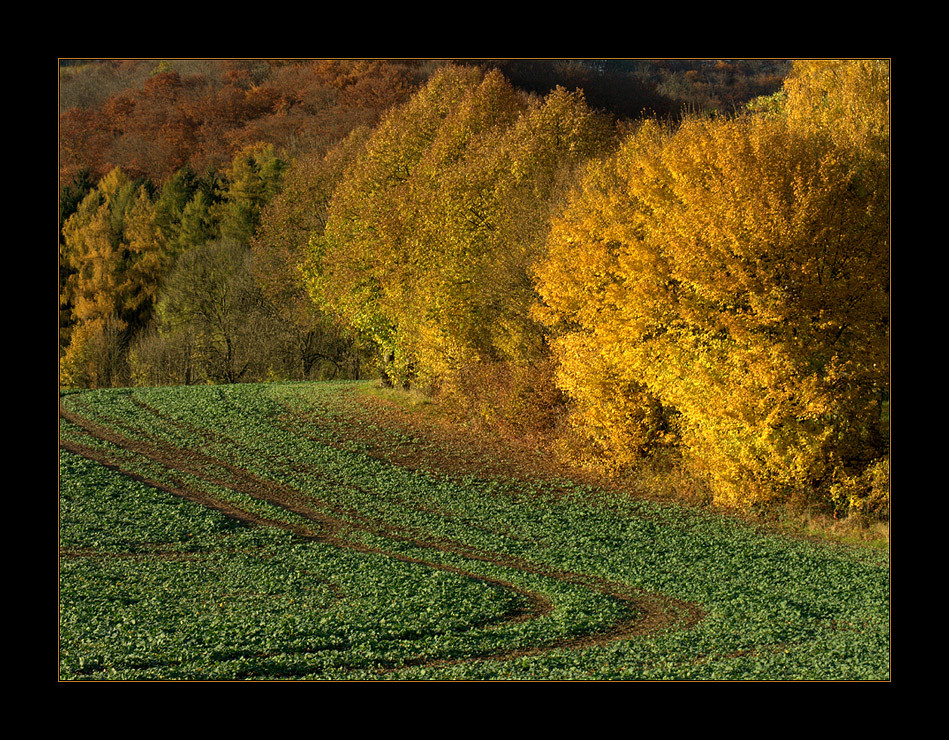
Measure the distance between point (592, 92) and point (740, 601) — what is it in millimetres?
27675

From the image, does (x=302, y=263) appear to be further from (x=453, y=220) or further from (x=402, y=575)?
(x=402, y=575)

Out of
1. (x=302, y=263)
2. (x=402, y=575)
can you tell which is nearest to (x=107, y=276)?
(x=302, y=263)

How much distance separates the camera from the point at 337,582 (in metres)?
21.9

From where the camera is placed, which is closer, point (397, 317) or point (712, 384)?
point (712, 384)

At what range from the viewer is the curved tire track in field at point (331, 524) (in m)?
19.1

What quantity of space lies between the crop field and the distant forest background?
3.86 m

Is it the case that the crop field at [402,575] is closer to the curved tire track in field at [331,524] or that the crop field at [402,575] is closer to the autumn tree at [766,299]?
the curved tire track in field at [331,524]

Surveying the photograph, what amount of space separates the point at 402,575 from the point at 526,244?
1825 centimetres

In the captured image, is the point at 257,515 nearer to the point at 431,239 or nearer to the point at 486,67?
the point at 431,239

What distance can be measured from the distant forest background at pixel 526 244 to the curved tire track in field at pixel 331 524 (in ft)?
25.1

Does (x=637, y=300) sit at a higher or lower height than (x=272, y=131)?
lower

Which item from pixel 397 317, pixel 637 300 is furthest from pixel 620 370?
pixel 397 317

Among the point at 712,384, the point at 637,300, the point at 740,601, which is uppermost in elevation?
the point at 637,300

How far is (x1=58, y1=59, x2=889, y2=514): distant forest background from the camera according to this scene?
25531 mm
